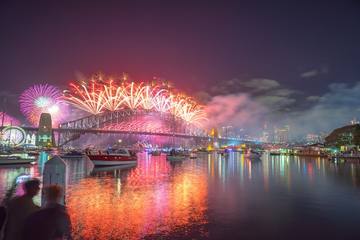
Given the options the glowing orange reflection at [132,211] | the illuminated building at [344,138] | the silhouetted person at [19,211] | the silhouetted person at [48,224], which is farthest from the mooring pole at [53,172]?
the illuminated building at [344,138]

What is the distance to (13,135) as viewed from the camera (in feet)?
321

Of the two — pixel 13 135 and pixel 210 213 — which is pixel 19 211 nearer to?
pixel 210 213

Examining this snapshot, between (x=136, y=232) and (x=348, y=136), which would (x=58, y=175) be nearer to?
(x=136, y=232)

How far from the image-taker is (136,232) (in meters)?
10.6

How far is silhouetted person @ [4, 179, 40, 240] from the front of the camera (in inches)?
187

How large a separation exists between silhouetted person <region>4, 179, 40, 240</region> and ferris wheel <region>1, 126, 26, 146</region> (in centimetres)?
9840

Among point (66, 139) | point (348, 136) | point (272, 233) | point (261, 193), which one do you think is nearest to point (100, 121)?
point (66, 139)

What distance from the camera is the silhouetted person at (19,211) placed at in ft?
15.6

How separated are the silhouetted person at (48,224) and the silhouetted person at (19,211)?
2.18ft

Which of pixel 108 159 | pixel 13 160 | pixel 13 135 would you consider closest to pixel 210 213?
pixel 108 159

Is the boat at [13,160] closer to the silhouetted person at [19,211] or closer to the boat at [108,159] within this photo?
the boat at [108,159]

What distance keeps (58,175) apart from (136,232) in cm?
362

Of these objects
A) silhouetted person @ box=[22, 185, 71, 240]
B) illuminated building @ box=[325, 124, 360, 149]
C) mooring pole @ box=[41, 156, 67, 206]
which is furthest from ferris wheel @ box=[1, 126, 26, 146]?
illuminated building @ box=[325, 124, 360, 149]

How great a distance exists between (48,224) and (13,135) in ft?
352
